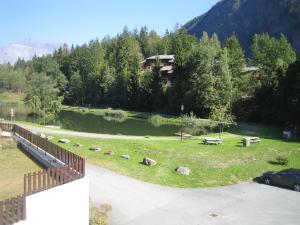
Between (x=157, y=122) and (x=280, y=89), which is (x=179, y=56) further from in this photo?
(x=280, y=89)

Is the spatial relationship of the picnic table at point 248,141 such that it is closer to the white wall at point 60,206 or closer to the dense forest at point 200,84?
the dense forest at point 200,84

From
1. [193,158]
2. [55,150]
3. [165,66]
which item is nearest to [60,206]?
[55,150]

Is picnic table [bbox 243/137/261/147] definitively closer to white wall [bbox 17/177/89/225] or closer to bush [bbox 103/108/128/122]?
white wall [bbox 17/177/89/225]

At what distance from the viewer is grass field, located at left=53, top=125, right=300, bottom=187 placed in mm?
27781

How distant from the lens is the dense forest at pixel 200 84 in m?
65.1

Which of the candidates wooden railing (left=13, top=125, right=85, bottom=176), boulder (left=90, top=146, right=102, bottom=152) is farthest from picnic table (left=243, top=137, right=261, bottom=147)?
wooden railing (left=13, top=125, right=85, bottom=176)

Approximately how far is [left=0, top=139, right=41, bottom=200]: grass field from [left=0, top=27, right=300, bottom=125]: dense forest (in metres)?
27.7

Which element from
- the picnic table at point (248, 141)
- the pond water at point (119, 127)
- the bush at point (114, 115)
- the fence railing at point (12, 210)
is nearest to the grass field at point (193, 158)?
the picnic table at point (248, 141)

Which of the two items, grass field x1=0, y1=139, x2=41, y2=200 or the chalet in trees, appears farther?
the chalet in trees

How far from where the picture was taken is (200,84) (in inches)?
2963

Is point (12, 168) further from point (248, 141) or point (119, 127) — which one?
point (119, 127)

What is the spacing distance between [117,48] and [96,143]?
100482 mm

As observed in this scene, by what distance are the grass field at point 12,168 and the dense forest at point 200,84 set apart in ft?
90.8

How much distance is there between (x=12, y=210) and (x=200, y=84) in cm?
6441
